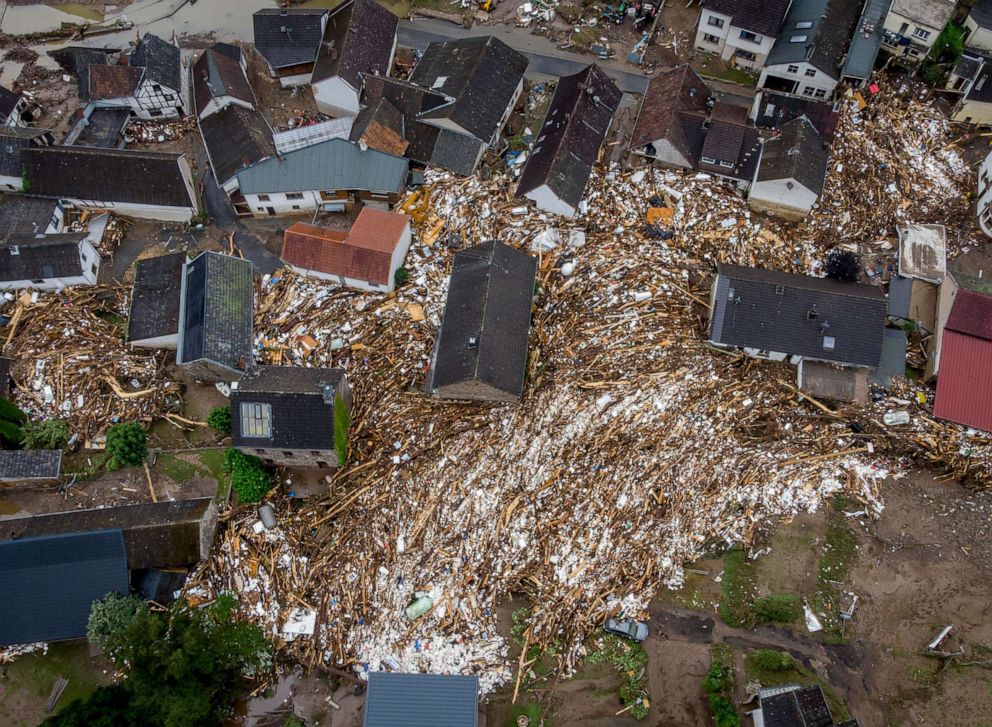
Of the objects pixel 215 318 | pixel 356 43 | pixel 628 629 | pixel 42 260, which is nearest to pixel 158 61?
pixel 356 43

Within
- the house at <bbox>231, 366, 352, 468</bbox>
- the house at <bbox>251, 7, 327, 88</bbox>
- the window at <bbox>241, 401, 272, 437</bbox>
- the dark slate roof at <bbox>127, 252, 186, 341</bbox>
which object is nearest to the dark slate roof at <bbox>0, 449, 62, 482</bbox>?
the dark slate roof at <bbox>127, 252, 186, 341</bbox>

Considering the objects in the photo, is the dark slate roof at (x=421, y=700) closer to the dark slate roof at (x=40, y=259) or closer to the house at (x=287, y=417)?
the house at (x=287, y=417)

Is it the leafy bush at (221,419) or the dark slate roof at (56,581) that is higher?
the leafy bush at (221,419)

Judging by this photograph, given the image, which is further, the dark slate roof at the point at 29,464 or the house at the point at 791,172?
the house at the point at 791,172

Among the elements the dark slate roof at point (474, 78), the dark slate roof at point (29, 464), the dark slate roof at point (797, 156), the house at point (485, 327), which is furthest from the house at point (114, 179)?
the dark slate roof at point (797, 156)

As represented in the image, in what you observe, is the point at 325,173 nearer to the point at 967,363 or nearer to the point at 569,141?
the point at 569,141

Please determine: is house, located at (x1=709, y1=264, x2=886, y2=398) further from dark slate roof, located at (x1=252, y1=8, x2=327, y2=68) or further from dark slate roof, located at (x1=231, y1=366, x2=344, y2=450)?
dark slate roof, located at (x1=252, y1=8, x2=327, y2=68)
